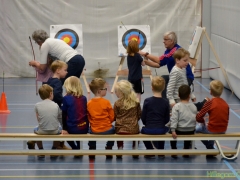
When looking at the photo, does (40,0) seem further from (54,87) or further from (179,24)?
(54,87)

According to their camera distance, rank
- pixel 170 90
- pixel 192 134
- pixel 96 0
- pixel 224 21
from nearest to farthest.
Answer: pixel 192 134, pixel 170 90, pixel 224 21, pixel 96 0

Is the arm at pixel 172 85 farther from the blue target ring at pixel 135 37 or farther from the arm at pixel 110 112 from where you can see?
the blue target ring at pixel 135 37

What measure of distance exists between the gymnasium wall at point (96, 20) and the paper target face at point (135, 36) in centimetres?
141

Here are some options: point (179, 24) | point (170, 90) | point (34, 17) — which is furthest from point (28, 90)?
point (170, 90)

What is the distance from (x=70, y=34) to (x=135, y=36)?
1.33 metres

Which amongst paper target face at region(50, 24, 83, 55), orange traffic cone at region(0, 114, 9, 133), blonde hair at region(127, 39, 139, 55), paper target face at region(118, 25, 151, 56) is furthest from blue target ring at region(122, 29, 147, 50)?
blonde hair at region(127, 39, 139, 55)

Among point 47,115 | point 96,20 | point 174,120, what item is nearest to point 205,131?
point 174,120

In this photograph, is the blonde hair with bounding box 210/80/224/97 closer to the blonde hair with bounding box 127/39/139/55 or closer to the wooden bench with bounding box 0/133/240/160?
the wooden bench with bounding box 0/133/240/160

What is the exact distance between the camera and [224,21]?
12.0 meters

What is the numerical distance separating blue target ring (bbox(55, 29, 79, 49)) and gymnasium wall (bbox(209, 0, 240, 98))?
2993 mm

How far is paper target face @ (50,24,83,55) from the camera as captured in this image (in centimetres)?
1222

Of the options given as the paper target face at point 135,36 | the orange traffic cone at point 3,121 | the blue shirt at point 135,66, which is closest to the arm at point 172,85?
the blue shirt at point 135,66

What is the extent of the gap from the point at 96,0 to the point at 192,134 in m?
7.70

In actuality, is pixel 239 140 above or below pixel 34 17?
below
